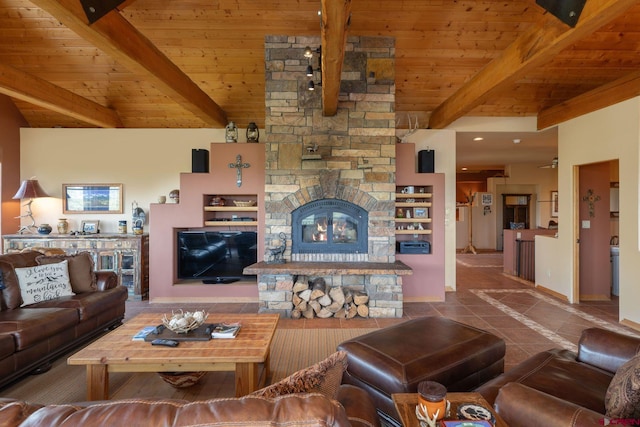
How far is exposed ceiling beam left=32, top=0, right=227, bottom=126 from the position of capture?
2.34m

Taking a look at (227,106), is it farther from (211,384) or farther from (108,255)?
(211,384)

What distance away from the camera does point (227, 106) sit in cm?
577

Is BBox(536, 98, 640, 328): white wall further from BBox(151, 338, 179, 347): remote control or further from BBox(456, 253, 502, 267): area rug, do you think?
BBox(151, 338, 179, 347): remote control

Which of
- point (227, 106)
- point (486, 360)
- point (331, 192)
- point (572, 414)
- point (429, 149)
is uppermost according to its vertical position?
point (227, 106)

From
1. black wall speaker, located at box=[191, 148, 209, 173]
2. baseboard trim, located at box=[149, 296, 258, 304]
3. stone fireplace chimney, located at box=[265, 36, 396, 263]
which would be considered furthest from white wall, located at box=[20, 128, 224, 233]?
stone fireplace chimney, located at box=[265, 36, 396, 263]

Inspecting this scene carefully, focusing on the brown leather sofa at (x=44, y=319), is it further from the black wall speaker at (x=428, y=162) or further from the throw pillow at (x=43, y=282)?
the black wall speaker at (x=428, y=162)

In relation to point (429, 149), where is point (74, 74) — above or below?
above

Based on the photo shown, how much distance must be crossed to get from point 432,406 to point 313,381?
0.51 metres

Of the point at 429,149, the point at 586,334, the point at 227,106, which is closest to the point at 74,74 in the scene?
the point at 227,106

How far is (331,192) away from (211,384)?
267 cm

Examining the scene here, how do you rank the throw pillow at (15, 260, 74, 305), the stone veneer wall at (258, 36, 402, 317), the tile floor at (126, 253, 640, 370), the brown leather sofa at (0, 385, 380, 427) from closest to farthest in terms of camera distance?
the brown leather sofa at (0, 385, 380, 427) < the throw pillow at (15, 260, 74, 305) < the tile floor at (126, 253, 640, 370) < the stone veneer wall at (258, 36, 402, 317)

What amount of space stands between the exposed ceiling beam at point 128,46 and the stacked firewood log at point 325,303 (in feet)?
9.57

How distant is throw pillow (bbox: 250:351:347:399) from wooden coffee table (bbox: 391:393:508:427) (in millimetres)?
360

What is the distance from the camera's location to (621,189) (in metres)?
4.05
